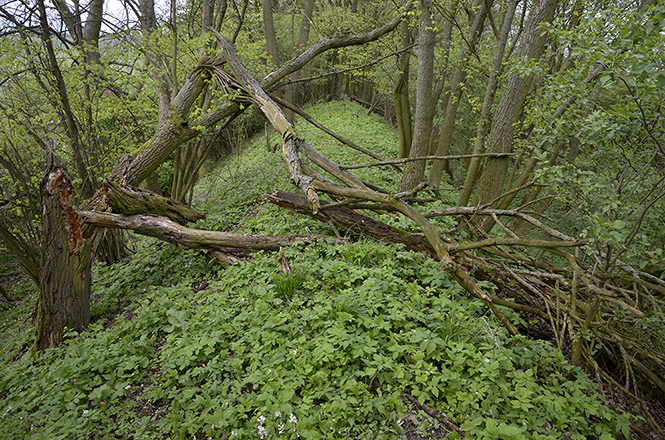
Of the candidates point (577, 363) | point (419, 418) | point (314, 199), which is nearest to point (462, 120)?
point (314, 199)

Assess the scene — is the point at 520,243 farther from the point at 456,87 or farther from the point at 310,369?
the point at 456,87

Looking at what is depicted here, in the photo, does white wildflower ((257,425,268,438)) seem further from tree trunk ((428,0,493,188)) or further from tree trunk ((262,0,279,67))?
tree trunk ((262,0,279,67))

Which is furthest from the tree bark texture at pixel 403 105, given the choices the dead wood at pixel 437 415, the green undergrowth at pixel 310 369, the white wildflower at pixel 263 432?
the white wildflower at pixel 263 432

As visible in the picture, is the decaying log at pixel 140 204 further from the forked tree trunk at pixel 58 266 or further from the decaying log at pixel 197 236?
the forked tree trunk at pixel 58 266

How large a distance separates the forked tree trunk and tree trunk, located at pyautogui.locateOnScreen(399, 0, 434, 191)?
18.9 feet

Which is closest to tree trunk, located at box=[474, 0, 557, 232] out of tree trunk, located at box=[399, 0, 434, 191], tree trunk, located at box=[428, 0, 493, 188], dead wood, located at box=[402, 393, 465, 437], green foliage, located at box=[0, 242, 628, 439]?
tree trunk, located at box=[399, 0, 434, 191]

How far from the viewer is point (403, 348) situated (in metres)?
2.92

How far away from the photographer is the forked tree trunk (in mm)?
4168

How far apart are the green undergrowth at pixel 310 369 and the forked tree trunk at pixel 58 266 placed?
26cm

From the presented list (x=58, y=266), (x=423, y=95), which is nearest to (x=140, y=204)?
(x=58, y=266)

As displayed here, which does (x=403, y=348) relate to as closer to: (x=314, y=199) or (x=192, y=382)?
(x=192, y=382)

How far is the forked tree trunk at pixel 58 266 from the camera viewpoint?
4.17m

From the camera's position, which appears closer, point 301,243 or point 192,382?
point 192,382

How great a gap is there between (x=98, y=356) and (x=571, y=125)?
6.12 meters
